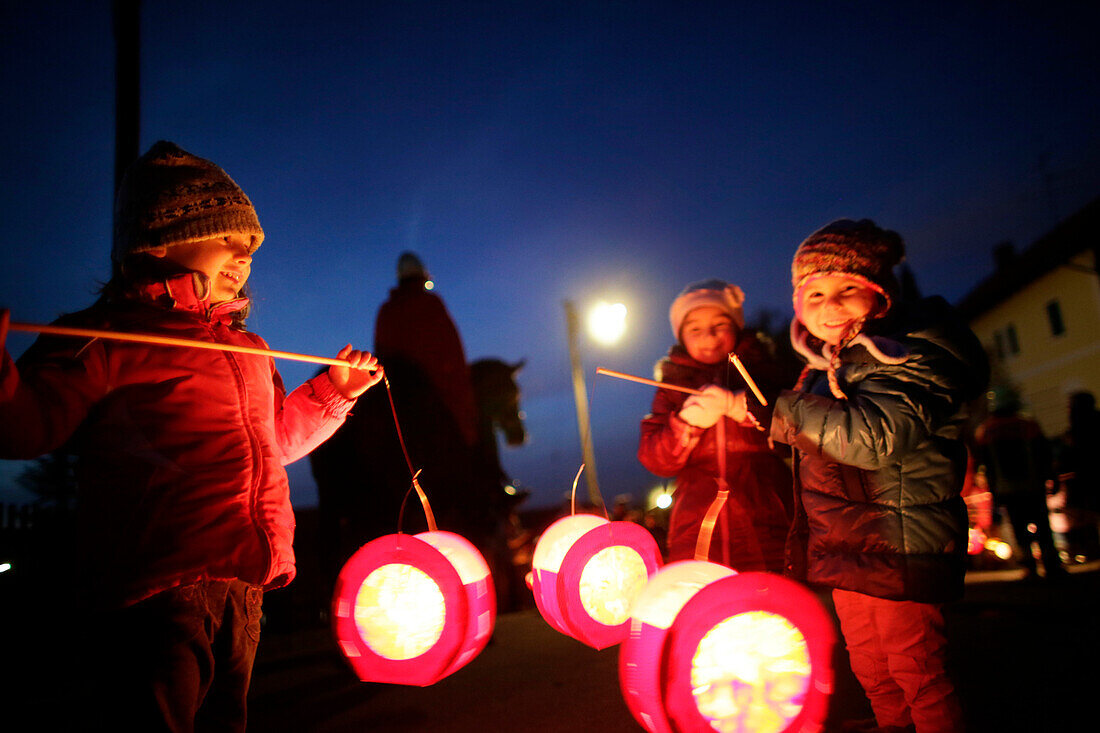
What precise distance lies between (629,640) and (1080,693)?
9.57ft

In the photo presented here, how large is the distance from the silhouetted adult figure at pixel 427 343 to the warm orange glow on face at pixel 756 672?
2857 mm

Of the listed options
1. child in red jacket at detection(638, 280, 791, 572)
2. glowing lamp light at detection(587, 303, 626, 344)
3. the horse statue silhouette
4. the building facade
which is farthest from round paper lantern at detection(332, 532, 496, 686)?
the building facade

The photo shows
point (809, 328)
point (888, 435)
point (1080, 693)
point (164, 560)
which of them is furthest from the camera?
point (1080, 693)

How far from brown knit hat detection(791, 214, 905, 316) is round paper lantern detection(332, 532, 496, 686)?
1739 millimetres

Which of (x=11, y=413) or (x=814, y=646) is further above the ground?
(x=11, y=413)

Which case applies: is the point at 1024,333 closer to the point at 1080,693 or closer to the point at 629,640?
the point at 1080,693

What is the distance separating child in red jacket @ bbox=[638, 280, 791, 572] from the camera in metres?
2.55

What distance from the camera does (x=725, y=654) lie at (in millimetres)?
1306

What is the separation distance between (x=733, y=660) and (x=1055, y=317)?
1059 inches

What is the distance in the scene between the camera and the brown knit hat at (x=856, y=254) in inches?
90.4

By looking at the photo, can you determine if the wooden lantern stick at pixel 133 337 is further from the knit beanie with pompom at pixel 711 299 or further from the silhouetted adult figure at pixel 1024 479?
the silhouetted adult figure at pixel 1024 479

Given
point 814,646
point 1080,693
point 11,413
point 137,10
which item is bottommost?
point 1080,693

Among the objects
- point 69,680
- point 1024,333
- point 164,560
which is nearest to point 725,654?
point 164,560

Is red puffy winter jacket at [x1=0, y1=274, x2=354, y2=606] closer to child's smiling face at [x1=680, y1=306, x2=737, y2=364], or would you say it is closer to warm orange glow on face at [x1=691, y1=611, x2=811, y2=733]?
warm orange glow on face at [x1=691, y1=611, x2=811, y2=733]
